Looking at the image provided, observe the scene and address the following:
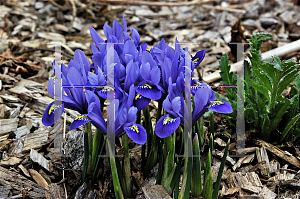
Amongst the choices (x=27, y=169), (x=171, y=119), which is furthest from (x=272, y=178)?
(x=27, y=169)

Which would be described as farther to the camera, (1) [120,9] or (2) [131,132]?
(1) [120,9]

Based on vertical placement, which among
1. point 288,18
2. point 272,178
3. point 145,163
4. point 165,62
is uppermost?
point 288,18

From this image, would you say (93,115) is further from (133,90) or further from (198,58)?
(198,58)

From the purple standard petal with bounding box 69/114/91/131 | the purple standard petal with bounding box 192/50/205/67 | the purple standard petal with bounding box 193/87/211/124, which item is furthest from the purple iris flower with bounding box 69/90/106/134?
the purple standard petal with bounding box 192/50/205/67

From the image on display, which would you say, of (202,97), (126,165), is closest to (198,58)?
(202,97)

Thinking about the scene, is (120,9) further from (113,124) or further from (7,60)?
(113,124)

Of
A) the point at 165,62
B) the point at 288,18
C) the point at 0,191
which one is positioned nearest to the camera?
the point at 165,62

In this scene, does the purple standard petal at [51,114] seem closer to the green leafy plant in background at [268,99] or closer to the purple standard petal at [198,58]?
the purple standard petal at [198,58]
